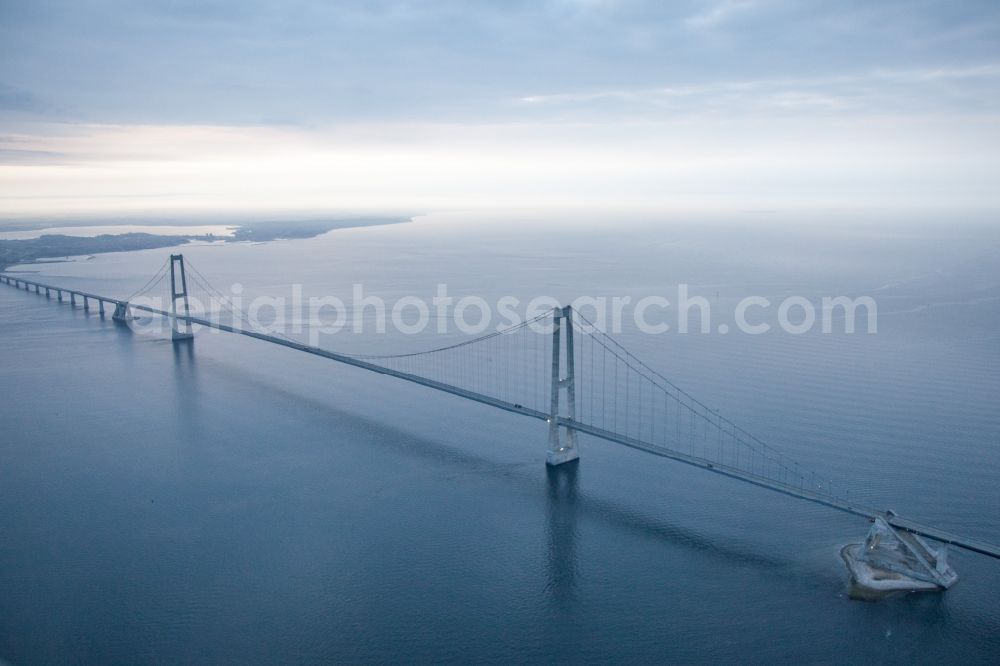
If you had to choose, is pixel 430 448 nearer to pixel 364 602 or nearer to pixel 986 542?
pixel 364 602

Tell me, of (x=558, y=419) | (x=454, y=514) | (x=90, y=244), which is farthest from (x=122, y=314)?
(x=90, y=244)

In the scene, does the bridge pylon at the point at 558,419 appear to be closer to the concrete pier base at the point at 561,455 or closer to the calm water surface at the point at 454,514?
the concrete pier base at the point at 561,455

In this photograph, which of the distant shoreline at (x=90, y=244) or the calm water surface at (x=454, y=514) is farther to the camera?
the distant shoreline at (x=90, y=244)

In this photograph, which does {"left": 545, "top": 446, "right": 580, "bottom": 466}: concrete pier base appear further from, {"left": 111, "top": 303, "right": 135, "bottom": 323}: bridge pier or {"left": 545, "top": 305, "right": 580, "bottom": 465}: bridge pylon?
{"left": 111, "top": 303, "right": 135, "bottom": 323}: bridge pier

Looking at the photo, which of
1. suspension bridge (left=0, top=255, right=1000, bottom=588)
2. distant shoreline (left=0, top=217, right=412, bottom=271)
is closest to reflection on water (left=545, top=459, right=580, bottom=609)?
suspension bridge (left=0, top=255, right=1000, bottom=588)

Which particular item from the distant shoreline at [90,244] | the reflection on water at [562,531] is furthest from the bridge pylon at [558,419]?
the distant shoreline at [90,244]
